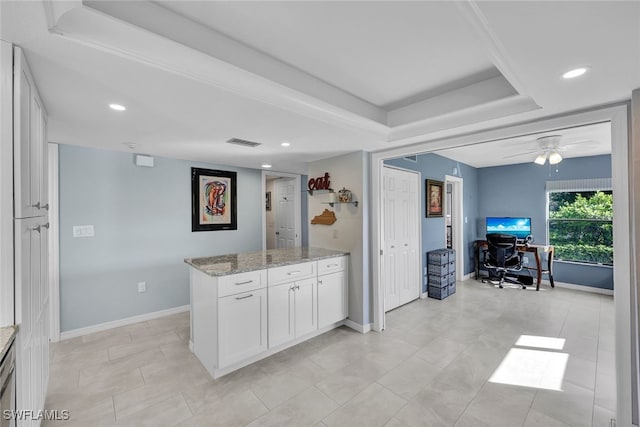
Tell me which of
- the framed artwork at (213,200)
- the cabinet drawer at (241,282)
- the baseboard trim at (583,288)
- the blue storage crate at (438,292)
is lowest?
the baseboard trim at (583,288)

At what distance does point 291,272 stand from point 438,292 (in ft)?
9.05

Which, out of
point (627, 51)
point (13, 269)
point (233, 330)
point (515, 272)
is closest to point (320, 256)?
point (233, 330)

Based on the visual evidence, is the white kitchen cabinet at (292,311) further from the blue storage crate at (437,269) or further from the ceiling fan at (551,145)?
the ceiling fan at (551,145)

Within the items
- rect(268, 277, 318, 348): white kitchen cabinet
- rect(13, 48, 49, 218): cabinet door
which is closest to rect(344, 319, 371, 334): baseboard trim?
rect(268, 277, 318, 348): white kitchen cabinet

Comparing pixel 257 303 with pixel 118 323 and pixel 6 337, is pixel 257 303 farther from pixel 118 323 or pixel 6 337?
pixel 118 323

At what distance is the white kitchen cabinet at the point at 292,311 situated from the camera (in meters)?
2.69

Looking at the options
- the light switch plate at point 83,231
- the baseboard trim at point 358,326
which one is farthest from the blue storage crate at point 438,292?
the light switch plate at point 83,231

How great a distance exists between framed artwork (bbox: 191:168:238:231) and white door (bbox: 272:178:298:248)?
4.44 feet

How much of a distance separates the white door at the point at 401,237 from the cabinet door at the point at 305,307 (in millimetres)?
1230

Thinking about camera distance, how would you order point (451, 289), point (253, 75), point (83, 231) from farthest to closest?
point (451, 289) < point (83, 231) < point (253, 75)

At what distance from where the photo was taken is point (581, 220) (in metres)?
5.05

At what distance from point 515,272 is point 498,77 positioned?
4913 millimetres

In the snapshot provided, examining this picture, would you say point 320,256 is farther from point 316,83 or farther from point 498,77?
point 498,77

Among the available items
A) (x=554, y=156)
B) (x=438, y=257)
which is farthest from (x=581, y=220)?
(x=438, y=257)
